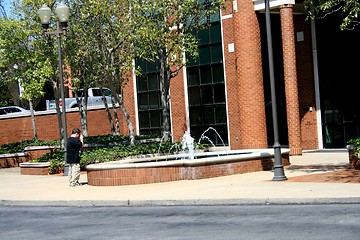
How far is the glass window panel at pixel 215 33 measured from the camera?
3734 cm

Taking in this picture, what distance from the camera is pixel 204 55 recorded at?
38.3 m

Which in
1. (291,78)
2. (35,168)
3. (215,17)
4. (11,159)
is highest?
(215,17)

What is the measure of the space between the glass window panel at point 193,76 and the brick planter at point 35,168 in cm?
1145

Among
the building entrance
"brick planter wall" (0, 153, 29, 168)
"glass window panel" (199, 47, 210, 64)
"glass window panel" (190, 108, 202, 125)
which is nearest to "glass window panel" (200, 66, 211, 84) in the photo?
"glass window panel" (199, 47, 210, 64)

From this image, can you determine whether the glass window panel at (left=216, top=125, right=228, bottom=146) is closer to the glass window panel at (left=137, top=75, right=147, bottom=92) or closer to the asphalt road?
the glass window panel at (left=137, top=75, right=147, bottom=92)

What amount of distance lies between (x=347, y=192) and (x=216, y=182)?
539 centimetres

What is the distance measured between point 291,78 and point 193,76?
828 cm

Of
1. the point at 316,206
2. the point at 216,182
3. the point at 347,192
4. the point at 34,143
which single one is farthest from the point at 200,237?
the point at 34,143

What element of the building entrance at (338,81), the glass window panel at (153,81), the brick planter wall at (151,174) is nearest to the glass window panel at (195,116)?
the glass window panel at (153,81)

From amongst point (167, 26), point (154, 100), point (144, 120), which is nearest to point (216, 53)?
point (167, 26)

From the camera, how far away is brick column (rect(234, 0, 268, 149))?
33.4 m

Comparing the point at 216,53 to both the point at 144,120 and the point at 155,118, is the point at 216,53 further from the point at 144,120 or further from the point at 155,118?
the point at 144,120

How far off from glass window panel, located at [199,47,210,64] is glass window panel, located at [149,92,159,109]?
4.51 meters

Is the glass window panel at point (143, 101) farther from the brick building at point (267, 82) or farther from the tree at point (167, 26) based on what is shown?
the tree at point (167, 26)
